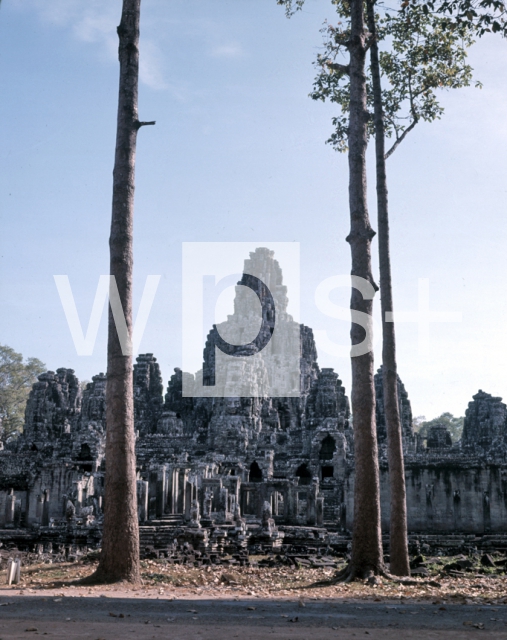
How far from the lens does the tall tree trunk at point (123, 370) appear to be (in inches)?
492

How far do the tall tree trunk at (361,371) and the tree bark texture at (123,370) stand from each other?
3863 millimetres

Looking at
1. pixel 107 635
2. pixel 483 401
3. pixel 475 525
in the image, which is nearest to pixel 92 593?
pixel 107 635

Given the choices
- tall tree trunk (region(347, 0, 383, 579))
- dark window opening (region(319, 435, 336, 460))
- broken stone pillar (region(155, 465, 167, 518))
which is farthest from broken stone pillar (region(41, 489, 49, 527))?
tall tree trunk (region(347, 0, 383, 579))

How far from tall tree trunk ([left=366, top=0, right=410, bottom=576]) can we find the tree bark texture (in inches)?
211

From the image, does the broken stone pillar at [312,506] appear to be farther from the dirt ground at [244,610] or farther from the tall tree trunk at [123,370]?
the tall tree trunk at [123,370]

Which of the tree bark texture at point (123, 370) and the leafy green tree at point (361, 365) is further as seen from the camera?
the leafy green tree at point (361, 365)

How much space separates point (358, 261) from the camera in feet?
47.3

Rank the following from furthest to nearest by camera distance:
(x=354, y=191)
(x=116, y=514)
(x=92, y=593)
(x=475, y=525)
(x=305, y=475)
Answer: (x=305, y=475) → (x=475, y=525) → (x=354, y=191) → (x=116, y=514) → (x=92, y=593)

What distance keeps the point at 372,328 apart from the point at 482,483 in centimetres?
1685

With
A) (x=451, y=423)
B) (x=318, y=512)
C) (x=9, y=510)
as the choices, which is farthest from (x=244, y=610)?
(x=451, y=423)

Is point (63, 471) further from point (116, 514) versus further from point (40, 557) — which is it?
point (116, 514)

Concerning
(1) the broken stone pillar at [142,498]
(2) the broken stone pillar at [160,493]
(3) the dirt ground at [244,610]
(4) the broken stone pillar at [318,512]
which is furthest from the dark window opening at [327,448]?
(3) the dirt ground at [244,610]

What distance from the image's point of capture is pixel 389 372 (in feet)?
53.3

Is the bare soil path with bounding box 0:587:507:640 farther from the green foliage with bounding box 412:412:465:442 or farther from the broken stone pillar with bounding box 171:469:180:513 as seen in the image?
the green foliage with bounding box 412:412:465:442
